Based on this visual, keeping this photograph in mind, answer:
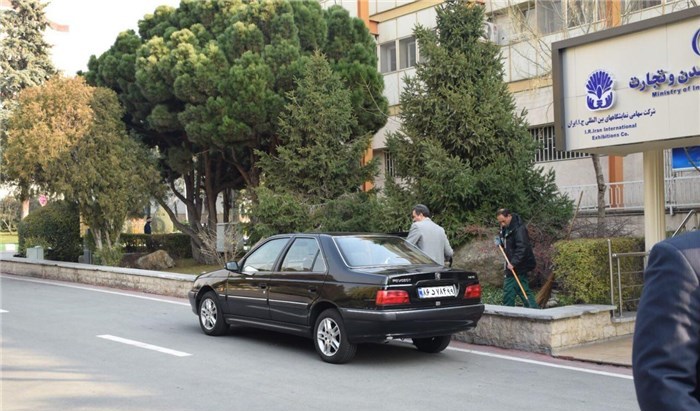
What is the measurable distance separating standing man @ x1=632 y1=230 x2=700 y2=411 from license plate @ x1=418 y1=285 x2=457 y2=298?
19.9ft

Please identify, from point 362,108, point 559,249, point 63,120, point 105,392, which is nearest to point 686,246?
point 105,392

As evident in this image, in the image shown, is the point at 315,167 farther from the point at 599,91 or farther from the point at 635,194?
the point at 635,194

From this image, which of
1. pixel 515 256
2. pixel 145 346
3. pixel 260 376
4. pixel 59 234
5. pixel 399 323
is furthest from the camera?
pixel 59 234

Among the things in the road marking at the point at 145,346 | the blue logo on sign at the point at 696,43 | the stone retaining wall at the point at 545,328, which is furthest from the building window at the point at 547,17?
the road marking at the point at 145,346

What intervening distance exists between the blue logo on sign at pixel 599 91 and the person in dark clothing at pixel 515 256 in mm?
2057

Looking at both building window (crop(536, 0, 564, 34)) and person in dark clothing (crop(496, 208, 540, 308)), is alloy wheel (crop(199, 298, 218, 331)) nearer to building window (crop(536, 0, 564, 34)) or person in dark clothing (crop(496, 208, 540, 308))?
person in dark clothing (crop(496, 208, 540, 308))

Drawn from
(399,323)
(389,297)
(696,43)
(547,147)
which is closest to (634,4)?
Answer: (547,147)

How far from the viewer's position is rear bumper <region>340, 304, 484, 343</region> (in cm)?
766

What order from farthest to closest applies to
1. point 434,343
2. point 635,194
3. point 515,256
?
point 635,194 → point 515,256 → point 434,343

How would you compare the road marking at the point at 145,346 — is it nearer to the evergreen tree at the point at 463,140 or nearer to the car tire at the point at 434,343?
the car tire at the point at 434,343

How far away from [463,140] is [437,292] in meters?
6.46

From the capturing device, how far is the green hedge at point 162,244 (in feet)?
95.9

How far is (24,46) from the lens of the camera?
142 feet

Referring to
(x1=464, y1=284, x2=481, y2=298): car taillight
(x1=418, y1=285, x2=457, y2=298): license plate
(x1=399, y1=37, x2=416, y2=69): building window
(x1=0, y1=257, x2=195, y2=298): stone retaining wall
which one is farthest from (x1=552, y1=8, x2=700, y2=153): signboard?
(x1=399, y1=37, x2=416, y2=69): building window
